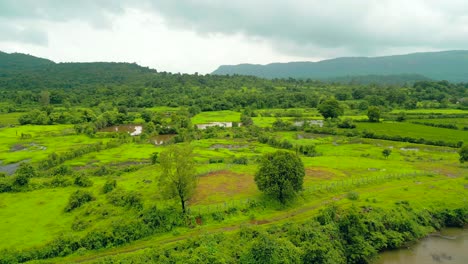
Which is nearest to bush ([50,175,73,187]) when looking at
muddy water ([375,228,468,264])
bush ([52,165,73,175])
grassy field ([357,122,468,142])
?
bush ([52,165,73,175])

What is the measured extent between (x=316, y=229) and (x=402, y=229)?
44.1ft

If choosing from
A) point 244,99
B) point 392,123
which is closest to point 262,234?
point 392,123

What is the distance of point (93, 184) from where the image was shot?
2253 inches

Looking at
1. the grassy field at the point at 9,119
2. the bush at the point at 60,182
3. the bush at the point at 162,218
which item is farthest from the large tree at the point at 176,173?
the grassy field at the point at 9,119

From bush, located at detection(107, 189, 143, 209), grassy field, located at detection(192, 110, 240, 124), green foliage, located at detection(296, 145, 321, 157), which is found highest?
bush, located at detection(107, 189, 143, 209)

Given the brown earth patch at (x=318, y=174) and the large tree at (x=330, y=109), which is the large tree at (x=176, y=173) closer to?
the brown earth patch at (x=318, y=174)

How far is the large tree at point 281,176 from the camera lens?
47.7 metres

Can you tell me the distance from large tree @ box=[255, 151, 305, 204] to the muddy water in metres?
14.4

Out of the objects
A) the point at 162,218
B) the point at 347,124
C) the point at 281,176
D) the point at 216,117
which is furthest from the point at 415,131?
the point at 162,218

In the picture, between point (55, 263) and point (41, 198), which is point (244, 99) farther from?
point (55, 263)

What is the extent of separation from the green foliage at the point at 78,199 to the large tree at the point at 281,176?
2524cm

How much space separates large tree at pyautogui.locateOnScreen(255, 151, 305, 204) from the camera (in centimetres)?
4766

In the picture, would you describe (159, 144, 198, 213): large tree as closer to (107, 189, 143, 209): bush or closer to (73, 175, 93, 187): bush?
(107, 189, 143, 209): bush

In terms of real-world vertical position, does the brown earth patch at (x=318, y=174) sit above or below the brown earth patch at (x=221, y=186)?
below
